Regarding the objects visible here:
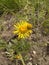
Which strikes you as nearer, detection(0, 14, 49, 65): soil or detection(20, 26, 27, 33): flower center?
detection(20, 26, 27, 33): flower center

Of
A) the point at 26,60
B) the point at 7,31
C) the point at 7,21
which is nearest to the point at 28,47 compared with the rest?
the point at 26,60

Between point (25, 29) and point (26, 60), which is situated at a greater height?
point (25, 29)

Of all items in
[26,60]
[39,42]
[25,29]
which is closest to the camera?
[25,29]

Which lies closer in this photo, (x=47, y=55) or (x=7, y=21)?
(x=47, y=55)

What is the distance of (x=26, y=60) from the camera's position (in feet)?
6.40

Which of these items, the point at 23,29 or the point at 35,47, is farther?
the point at 35,47

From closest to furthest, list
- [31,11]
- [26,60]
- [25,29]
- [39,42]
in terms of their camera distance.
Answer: [25,29] → [26,60] → [39,42] → [31,11]

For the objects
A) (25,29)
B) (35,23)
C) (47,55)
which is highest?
(25,29)

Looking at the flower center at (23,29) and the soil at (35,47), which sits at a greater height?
the flower center at (23,29)

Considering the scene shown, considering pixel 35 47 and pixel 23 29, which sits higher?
pixel 23 29

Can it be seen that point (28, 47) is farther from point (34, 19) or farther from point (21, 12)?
point (21, 12)

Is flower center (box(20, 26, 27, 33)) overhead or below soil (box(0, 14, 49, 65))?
overhead

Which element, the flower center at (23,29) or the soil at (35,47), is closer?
the flower center at (23,29)

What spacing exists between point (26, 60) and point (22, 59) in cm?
7
